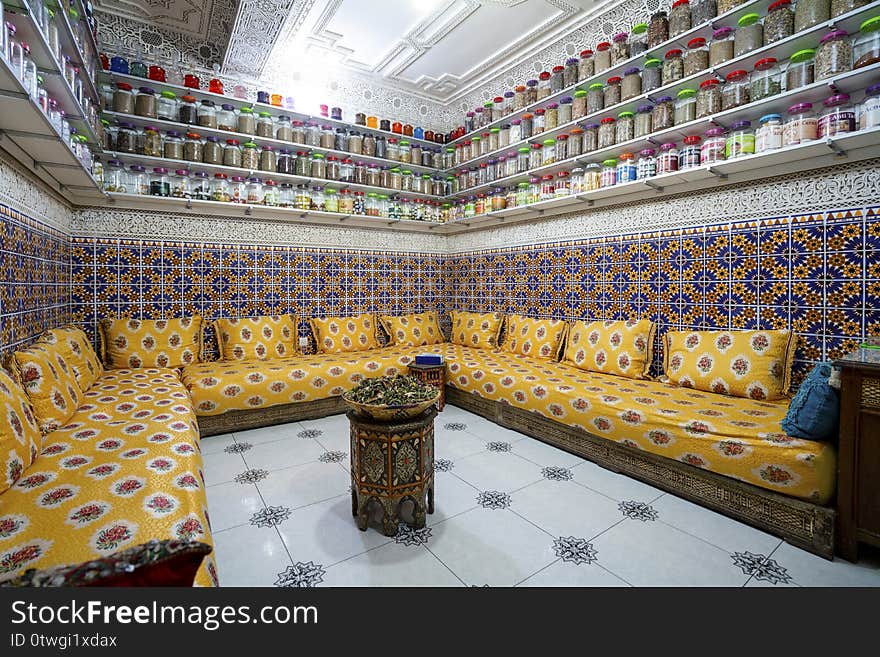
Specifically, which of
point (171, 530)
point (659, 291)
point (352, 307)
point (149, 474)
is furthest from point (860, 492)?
point (352, 307)

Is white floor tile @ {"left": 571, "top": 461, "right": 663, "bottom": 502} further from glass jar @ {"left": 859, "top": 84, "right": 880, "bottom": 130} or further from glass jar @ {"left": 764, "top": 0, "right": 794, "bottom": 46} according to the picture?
glass jar @ {"left": 764, "top": 0, "right": 794, "bottom": 46}

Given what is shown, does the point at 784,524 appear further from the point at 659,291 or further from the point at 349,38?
the point at 349,38

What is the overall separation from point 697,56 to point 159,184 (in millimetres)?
4676

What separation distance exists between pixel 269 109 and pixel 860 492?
5439mm

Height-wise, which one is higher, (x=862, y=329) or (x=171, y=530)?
(x=862, y=329)

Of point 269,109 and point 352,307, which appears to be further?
point 352,307

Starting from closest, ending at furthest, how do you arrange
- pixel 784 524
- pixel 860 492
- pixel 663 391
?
pixel 860 492
pixel 784 524
pixel 663 391

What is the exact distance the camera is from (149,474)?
1.82 metres

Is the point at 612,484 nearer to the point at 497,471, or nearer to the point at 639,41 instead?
the point at 497,471

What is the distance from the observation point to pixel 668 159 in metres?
3.33

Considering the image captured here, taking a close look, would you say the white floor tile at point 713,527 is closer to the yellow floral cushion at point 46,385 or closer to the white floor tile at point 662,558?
the white floor tile at point 662,558

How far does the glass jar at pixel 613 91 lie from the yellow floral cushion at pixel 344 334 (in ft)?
11.3

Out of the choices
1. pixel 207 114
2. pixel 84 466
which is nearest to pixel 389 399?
pixel 84 466

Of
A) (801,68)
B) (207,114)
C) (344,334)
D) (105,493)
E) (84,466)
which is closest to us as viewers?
(105,493)
